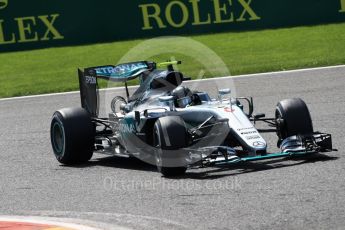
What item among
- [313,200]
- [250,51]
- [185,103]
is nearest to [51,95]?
[250,51]

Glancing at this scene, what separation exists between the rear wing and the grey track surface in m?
0.71

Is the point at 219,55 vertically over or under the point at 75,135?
under

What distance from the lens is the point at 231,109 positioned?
Answer: 9.96 meters

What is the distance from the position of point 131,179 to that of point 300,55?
38.1ft

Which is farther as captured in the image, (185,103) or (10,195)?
(185,103)

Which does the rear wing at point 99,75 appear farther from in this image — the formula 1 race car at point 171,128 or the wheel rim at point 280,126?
the wheel rim at point 280,126

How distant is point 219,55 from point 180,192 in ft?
43.9

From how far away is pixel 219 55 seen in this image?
2175 centimetres

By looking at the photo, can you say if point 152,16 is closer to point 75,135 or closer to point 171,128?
point 75,135

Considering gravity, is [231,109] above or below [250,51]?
above

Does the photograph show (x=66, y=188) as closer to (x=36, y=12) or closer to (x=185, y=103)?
(x=185, y=103)

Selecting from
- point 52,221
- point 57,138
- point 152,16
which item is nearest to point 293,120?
point 57,138

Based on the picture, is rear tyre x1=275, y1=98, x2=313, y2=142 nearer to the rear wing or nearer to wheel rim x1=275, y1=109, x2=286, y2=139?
wheel rim x1=275, y1=109, x2=286, y2=139

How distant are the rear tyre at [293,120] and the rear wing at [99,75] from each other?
1.89 m
